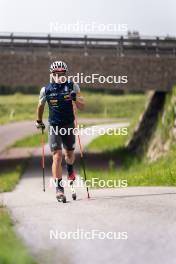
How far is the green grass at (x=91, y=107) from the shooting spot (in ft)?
238

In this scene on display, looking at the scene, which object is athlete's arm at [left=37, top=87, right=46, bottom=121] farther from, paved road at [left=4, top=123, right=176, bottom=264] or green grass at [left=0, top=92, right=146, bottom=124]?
green grass at [left=0, top=92, right=146, bottom=124]

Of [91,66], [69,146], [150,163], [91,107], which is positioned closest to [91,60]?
[91,66]

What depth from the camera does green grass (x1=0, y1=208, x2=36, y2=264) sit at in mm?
5770

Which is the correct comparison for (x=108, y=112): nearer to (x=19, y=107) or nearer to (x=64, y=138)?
(x=19, y=107)

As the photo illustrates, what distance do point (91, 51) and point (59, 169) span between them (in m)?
18.5

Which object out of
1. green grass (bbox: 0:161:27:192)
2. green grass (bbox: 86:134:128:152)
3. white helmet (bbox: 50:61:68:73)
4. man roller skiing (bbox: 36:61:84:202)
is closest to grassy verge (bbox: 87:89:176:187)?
green grass (bbox: 86:134:128:152)

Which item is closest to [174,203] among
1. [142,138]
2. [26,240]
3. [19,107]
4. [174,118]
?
[26,240]

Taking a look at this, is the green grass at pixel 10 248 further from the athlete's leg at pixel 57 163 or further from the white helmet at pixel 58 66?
the white helmet at pixel 58 66

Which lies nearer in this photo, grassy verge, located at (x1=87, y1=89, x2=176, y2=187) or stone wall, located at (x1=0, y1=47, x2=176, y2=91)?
grassy verge, located at (x1=87, y1=89, x2=176, y2=187)

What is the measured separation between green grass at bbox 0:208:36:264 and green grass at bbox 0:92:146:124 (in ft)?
195

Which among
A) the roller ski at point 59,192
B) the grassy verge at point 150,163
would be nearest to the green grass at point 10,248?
the roller ski at point 59,192

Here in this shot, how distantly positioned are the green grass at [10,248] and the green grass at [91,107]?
5956 centimetres

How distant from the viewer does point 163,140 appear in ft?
84.0

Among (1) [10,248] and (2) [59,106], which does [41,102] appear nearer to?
(2) [59,106]
